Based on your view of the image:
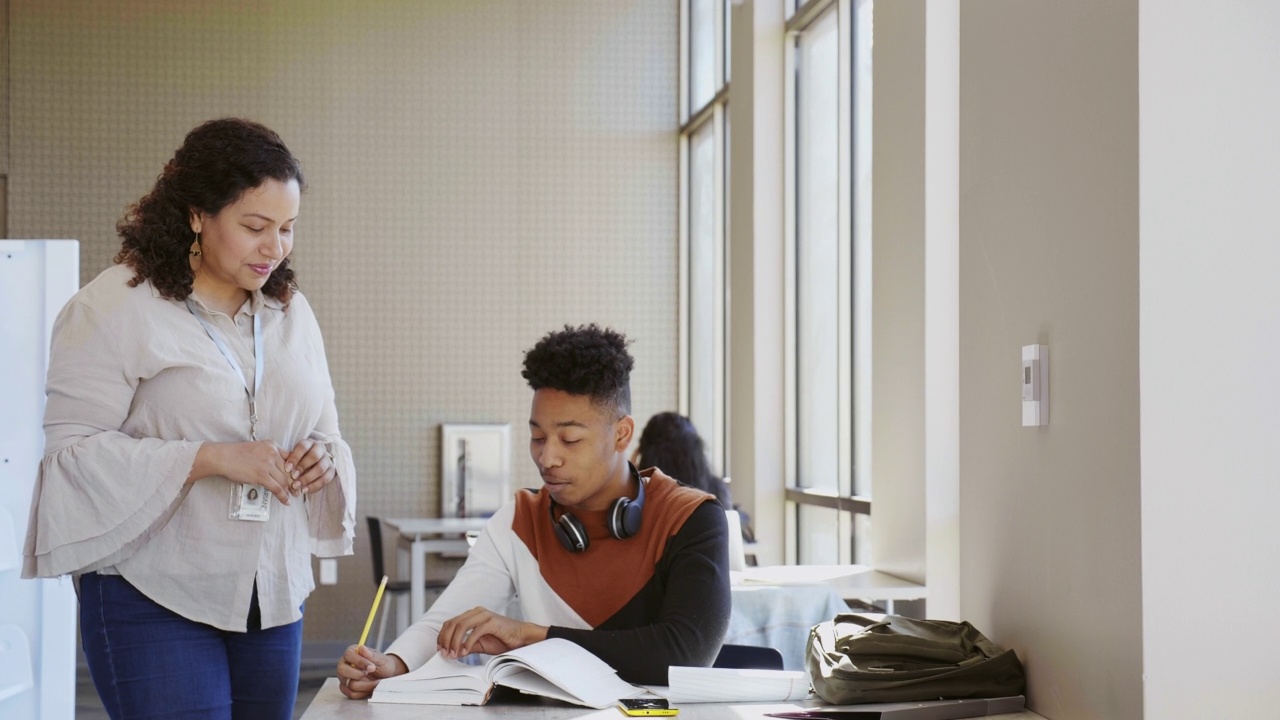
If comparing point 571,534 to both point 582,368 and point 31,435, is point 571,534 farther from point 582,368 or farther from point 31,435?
point 31,435

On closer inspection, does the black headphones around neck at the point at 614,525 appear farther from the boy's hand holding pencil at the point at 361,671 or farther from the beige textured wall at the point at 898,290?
the beige textured wall at the point at 898,290

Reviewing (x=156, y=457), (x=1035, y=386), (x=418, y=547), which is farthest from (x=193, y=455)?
(x=418, y=547)

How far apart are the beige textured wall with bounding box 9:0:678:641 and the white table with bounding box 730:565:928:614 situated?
3387 mm

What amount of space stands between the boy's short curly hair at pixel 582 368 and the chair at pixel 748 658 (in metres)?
0.43

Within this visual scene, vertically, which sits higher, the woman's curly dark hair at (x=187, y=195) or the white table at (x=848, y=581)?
the woman's curly dark hair at (x=187, y=195)

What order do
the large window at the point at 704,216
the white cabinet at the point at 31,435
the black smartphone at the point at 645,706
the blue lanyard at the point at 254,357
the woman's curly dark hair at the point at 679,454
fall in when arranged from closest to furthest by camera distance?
1. the black smartphone at the point at 645,706
2. the blue lanyard at the point at 254,357
3. the white cabinet at the point at 31,435
4. the woman's curly dark hair at the point at 679,454
5. the large window at the point at 704,216

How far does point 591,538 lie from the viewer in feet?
6.48

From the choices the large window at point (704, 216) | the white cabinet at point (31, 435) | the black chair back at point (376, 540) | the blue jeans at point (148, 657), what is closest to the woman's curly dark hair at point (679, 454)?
the white cabinet at point (31, 435)

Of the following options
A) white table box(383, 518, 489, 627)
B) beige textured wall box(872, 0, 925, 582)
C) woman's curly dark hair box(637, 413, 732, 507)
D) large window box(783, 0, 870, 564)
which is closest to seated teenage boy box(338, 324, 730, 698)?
beige textured wall box(872, 0, 925, 582)

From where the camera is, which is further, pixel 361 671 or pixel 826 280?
pixel 826 280

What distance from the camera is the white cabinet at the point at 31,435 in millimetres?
3350

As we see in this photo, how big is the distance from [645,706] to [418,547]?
4469 millimetres

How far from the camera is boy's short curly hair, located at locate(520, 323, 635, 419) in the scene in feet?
6.48

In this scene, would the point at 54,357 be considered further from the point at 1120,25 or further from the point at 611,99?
the point at 611,99
